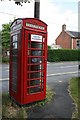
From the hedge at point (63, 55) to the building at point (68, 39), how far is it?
15.1 m

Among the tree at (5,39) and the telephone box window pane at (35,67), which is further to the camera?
the tree at (5,39)

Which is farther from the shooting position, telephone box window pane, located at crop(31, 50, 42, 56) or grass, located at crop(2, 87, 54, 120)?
telephone box window pane, located at crop(31, 50, 42, 56)

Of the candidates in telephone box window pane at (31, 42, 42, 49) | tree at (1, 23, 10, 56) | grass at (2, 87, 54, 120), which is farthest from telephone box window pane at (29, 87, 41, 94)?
tree at (1, 23, 10, 56)

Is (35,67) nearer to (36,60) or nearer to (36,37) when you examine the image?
(36,60)

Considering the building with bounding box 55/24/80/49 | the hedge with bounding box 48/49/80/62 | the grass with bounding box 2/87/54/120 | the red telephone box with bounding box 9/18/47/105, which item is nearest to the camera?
the grass with bounding box 2/87/54/120

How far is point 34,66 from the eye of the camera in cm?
651

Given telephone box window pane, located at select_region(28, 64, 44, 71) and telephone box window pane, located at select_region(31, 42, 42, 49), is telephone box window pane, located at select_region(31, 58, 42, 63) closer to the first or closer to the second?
telephone box window pane, located at select_region(28, 64, 44, 71)

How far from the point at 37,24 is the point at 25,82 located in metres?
1.51

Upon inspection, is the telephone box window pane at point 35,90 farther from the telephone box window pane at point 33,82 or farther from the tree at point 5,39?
the tree at point 5,39

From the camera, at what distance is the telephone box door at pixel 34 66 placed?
20.4 feet

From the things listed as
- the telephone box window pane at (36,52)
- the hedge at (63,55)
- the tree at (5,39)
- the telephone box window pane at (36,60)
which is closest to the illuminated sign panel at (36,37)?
the telephone box window pane at (36,52)

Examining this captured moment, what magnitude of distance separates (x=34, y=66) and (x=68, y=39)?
171ft

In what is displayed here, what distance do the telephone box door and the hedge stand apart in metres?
28.5

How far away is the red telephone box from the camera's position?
612 centimetres
